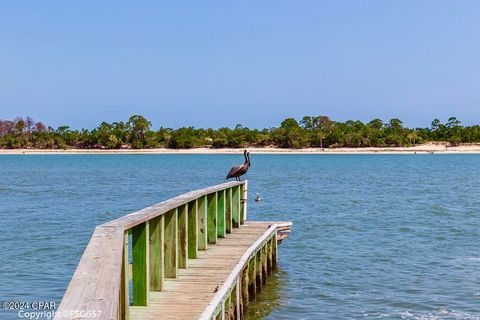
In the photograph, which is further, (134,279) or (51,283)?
(51,283)

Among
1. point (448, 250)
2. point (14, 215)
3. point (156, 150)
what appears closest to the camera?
point (448, 250)

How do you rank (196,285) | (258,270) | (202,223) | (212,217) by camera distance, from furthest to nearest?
(258,270)
(212,217)
(202,223)
(196,285)

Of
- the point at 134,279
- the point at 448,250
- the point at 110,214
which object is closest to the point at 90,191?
the point at 110,214

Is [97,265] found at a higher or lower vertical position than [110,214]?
higher

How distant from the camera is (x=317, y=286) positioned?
13102 millimetres

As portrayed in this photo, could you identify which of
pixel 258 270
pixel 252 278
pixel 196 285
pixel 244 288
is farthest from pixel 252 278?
pixel 196 285

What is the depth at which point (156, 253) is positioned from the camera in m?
8.27

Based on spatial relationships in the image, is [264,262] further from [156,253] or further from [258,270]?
[156,253]

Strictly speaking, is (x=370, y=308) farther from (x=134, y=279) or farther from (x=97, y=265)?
(x=97, y=265)

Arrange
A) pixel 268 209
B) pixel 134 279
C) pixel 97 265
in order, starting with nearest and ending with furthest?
pixel 97 265, pixel 134 279, pixel 268 209

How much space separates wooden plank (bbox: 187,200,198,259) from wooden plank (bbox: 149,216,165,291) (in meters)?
2.15

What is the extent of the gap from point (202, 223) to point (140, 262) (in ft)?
12.2

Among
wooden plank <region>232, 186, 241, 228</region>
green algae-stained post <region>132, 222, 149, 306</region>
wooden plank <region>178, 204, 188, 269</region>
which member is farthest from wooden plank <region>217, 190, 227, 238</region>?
green algae-stained post <region>132, 222, 149, 306</region>

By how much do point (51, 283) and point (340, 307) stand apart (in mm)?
5352
